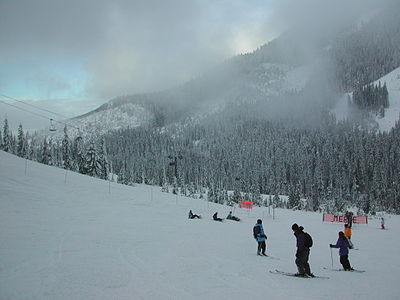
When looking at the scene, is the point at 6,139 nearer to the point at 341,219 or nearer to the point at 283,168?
the point at 341,219

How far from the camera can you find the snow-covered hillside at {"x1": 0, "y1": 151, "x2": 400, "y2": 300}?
29.1 feet

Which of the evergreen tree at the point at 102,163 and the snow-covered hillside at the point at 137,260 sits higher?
the evergreen tree at the point at 102,163

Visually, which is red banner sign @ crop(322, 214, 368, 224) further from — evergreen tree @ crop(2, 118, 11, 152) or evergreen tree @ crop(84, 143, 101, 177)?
evergreen tree @ crop(2, 118, 11, 152)

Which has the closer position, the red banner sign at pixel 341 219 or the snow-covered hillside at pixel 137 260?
the snow-covered hillside at pixel 137 260

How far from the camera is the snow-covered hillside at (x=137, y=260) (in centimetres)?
887

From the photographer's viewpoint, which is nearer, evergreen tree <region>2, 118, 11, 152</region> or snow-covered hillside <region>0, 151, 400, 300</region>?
snow-covered hillside <region>0, 151, 400, 300</region>

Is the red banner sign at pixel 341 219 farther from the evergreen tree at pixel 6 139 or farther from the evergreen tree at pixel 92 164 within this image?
the evergreen tree at pixel 6 139

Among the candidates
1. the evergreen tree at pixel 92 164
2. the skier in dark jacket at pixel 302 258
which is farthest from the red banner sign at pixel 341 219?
the evergreen tree at pixel 92 164

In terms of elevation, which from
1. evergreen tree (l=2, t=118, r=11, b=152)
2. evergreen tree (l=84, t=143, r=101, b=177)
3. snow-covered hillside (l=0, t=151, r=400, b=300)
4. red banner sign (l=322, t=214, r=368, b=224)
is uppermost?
evergreen tree (l=2, t=118, r=11, b=152)

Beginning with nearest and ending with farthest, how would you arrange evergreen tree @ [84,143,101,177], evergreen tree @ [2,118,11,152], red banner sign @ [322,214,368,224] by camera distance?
1. red banner sign @ [322,214,368,224]
2. evergreen tree @ [84,143,101,177]
3. evergreen tree @ [2,118,11,152]

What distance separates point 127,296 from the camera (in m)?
8.13

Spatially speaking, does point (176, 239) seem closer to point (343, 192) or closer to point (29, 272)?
point (29, 272)

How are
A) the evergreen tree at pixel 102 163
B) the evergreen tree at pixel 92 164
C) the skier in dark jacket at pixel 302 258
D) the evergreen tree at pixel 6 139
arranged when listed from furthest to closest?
the evergreen tree at pixel 6 139 → the evergreen tree at pixel 102 163 → the evergreen tree at pixel 92 164 → the skier in dark jacket at pixel 302 258

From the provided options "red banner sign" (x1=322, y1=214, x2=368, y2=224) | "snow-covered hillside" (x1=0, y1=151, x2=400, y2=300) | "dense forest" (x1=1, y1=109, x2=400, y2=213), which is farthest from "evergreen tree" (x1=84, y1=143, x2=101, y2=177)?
"red banner sign" (x1=322, y1=214, x2=368, y2=224)
